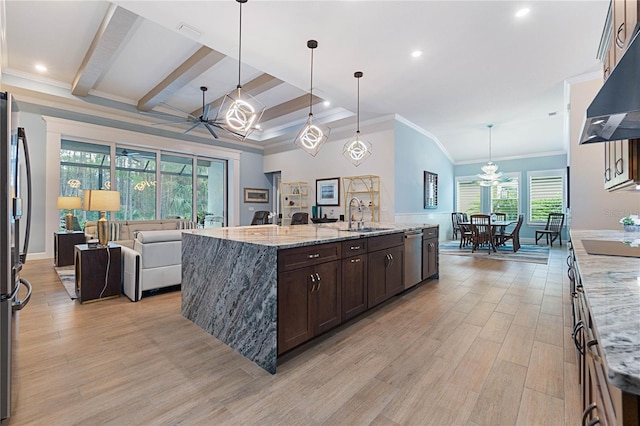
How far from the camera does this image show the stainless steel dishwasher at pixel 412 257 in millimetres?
3592

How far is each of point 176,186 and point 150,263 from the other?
511 cm

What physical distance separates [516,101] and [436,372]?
615 cm

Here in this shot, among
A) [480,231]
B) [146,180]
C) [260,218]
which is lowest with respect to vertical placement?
[480,231]

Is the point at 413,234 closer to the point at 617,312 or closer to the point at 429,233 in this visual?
the point at 429,233

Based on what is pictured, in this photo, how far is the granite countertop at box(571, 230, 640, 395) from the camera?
503mm

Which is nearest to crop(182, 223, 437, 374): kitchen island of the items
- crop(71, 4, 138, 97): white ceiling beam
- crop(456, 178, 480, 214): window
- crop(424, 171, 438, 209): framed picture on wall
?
crop(71, 4, 138, 97): white ceiling beam

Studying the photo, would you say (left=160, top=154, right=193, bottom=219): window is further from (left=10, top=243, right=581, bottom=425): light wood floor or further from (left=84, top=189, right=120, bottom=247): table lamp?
(left=10, top=243, right=581, bottom=425): light wood floor

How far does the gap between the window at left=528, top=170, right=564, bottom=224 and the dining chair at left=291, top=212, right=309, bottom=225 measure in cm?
720

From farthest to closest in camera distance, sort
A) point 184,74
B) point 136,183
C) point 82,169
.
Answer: point 136,183, point 82,169, point 184,74

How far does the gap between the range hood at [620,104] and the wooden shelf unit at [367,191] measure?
5485 millimetres

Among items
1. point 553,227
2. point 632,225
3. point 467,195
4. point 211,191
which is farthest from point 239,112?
point 467,195

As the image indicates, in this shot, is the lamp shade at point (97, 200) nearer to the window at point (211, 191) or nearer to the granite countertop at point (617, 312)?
the granite countertop at point (617, 312)

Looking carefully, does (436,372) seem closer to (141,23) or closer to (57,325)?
(57,325)

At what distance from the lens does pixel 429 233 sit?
13.9 ft
